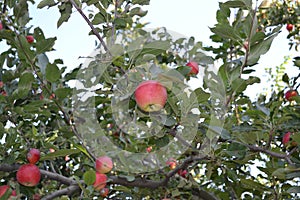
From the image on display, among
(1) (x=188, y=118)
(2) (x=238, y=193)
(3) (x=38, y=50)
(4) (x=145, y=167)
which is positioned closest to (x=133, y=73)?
(1) (x=188, y=118)

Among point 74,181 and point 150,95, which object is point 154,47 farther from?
point 74,181

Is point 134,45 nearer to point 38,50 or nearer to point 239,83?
point 239,83

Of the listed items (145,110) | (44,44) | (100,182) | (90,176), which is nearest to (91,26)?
(44,44)

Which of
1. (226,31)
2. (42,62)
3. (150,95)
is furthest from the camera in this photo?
(42,62)

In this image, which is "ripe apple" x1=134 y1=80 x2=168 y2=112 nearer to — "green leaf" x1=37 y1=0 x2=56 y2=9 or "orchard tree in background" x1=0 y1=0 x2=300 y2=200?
"orchard tree in background" x1=0 y1=0 x2=300 y2=200

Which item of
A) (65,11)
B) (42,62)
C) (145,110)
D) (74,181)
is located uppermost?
(65,11)

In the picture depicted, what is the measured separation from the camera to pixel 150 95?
1341 millimetres

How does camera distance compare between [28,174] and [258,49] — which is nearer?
[258,49]

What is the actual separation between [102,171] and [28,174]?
0.32 meters

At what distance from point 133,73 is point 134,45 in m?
0.11

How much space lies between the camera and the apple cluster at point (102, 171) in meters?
1.82

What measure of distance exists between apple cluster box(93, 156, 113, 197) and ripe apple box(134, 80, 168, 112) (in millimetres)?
494

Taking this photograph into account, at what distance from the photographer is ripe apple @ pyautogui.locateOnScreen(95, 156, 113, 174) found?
1.83 metres

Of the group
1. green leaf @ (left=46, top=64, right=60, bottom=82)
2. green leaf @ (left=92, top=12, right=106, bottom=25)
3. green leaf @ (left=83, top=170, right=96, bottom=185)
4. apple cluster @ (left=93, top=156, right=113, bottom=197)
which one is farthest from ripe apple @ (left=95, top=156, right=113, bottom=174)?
green leaf @ (left=92, top=12, right=106, bottom=25)
